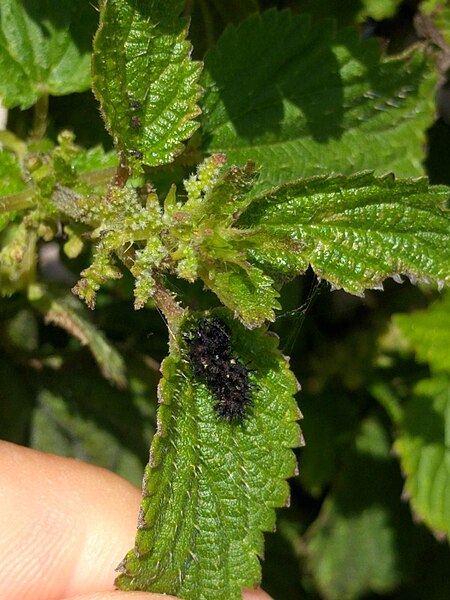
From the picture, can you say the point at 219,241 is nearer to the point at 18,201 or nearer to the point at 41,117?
the point at 18,201

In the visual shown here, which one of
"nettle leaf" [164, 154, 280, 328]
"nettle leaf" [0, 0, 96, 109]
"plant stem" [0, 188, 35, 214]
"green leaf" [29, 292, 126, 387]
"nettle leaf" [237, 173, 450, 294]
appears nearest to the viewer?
"nettle leaf" [164, 154, 280, 328]

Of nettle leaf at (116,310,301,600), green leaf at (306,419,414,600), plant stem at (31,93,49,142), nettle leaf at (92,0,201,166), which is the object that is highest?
nettle leaf at (92,0,201,166)

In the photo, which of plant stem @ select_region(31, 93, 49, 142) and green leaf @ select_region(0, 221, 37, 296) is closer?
green leaf @ select_region(0, 221, 37, 296)

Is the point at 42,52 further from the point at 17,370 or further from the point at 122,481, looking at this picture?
the point at 122,481

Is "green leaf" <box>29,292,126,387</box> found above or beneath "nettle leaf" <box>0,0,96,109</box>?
beneath

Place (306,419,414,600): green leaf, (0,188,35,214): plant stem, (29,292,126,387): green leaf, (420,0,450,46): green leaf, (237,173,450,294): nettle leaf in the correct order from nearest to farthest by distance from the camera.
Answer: (237,173,450,294): nettle leaf, (0,188,35,214): plant stem, (29,292,126,387): green leaf, (420,0,450,46): green leaf, (306,419,414,600): green leaf

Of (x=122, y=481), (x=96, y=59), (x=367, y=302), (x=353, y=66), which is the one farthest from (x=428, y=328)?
(x=96, y=59)

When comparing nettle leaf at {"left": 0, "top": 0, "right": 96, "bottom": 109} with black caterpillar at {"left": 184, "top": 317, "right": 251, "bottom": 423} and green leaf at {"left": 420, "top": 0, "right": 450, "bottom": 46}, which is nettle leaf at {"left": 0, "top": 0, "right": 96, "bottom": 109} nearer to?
black caterpillar at {"left": 184, "top": 317, "right": 251, "bottom": 423}

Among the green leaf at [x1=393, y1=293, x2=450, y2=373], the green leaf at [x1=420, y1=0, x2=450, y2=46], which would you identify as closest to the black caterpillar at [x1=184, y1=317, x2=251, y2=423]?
the green leaf at [x1=393, y1=293, x2=450, y2=373]

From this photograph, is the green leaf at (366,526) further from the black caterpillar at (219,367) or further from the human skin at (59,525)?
the black caterpillar at (219,367)
